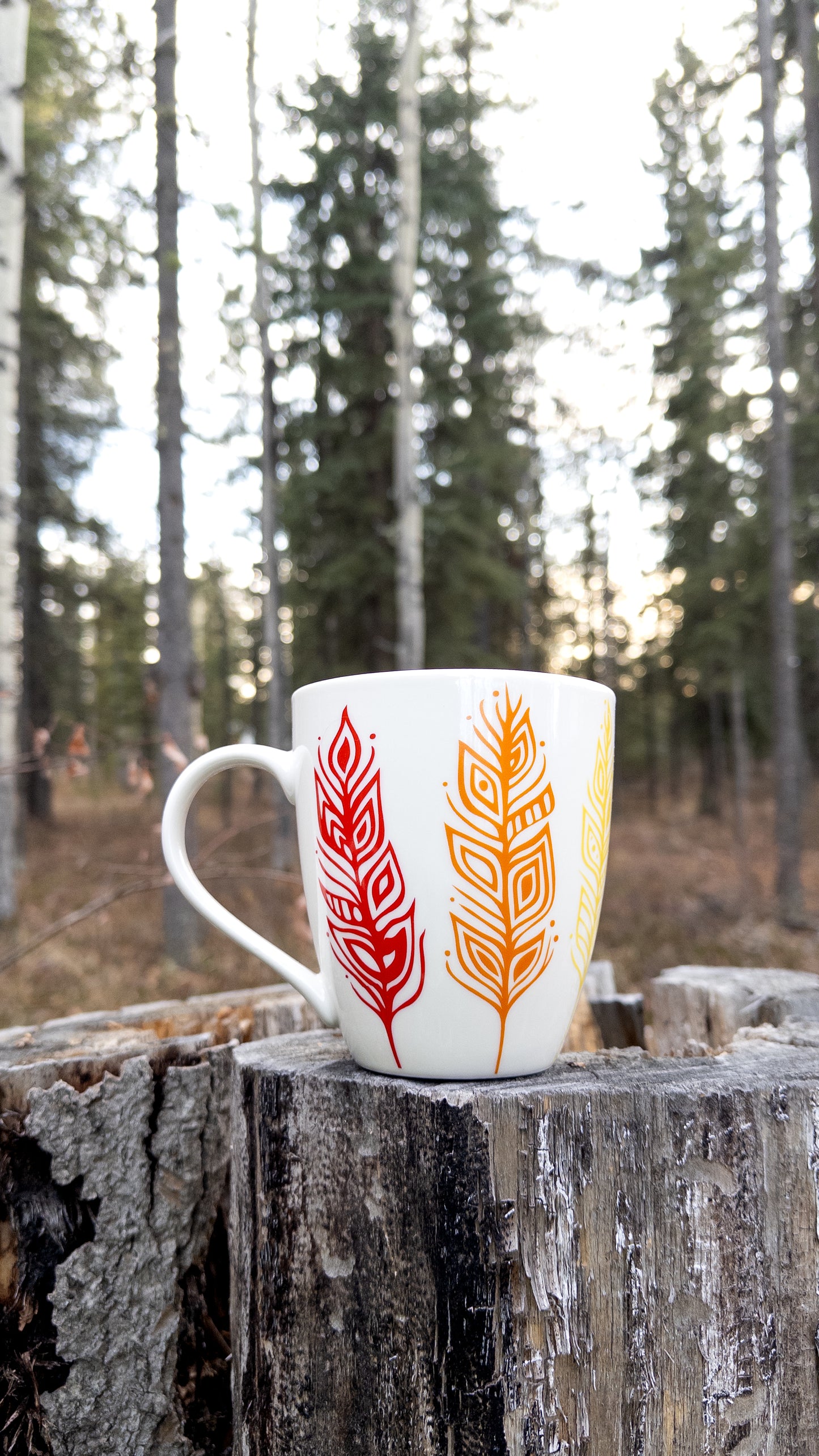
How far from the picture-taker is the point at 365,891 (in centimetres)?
94

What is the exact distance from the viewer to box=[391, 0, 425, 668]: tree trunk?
7.40 m

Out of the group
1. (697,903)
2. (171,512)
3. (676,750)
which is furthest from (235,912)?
(676,750)

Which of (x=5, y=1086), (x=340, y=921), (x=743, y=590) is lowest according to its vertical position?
(x=5, y=1086)

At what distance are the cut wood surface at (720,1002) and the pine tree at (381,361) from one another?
8188 mm

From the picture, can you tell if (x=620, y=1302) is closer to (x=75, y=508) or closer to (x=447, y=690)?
(x=447, y=690)

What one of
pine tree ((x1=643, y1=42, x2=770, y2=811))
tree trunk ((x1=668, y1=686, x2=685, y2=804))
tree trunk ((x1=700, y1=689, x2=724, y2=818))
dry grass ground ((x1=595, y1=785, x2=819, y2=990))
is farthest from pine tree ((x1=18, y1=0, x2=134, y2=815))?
tree trunk ((x1=668, y1=686, x2=685, y2=804))

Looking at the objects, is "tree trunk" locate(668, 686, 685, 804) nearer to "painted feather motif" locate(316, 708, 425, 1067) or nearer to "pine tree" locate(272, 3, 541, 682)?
"pine tree" locate(272, 3, 541, 682)

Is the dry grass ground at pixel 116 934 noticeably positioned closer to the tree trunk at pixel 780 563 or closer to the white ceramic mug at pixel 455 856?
the white ceramic mug at pixel 455 856

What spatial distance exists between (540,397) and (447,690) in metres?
15.2

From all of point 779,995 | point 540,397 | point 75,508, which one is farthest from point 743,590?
point 779,995

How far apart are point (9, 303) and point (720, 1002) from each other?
19.9ft

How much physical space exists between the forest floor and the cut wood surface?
107cm

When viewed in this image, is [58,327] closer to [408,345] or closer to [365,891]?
[408,345]

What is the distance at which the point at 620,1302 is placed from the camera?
35.8 inches
